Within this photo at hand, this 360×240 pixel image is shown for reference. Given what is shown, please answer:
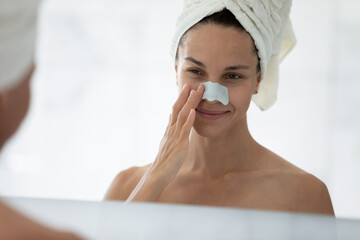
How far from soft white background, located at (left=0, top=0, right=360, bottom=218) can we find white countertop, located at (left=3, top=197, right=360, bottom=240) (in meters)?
0.50

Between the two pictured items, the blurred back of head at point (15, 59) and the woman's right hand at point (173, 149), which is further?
the woman's right hand at point (173, 149)

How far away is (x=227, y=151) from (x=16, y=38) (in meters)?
0.74

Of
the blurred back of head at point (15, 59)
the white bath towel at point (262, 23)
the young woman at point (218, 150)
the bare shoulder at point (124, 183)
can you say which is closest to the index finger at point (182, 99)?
the young woman at point (218, 150)

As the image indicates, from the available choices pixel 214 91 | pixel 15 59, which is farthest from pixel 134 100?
pixel 15 59

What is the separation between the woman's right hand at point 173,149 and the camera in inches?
32.8

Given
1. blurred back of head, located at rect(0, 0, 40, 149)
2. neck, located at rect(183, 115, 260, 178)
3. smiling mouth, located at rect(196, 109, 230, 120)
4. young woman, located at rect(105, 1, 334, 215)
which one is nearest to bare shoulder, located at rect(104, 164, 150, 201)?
young woman, located at rect(105, 1, 334, 215)

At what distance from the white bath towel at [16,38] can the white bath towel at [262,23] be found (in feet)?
2.01

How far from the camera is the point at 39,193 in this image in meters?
1.35

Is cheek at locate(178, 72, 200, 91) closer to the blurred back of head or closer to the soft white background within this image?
the soft white background

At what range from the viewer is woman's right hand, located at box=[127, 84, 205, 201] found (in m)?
0.83

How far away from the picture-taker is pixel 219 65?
879 mm

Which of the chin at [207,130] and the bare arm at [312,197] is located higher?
the chin at [207,130]

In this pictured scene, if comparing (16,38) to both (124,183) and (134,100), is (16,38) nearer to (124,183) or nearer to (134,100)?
(124,183)

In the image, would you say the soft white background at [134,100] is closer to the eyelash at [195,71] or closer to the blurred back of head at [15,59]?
the eyelash at [195,71]
